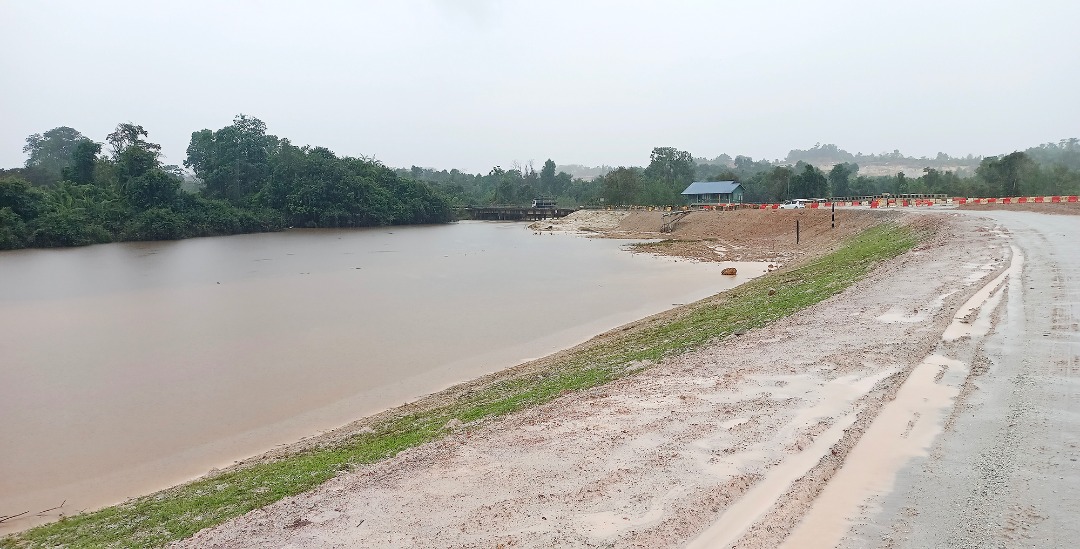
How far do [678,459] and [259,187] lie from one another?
8326 centimetres

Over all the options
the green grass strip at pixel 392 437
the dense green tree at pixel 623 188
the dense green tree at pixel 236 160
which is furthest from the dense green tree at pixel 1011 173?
the dense green tree at pixel 236 160

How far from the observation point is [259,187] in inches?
3098

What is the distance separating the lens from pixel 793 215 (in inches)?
1630

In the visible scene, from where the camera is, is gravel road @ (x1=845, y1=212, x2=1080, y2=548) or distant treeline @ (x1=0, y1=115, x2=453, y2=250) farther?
distant treeline @ (x1=0, y1=115, x2=453, y2=250)

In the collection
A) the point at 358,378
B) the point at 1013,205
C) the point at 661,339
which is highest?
the point at 1013,205

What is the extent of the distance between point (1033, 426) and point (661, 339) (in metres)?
6.09

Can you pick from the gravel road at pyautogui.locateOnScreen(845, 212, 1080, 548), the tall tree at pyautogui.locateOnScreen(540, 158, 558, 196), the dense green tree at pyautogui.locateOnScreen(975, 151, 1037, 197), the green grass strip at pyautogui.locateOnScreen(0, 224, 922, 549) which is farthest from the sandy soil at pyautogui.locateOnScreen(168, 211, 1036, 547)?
the tall tree at pyautogui.locateOnScreen(540, 158, 558, 196)

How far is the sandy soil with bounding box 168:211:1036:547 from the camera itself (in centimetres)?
428

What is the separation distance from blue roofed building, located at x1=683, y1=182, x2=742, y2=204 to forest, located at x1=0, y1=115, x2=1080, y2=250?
9.09 ft

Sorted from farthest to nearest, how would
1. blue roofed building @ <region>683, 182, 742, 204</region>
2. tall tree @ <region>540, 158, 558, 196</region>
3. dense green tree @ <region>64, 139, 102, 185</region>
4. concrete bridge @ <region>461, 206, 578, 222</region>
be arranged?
1. tall tree @ <region>540, 158, 558, 196</region>
2. concrete bridge @ <region>461, 206, 578, 222</region>
3. blue roofed building @ <region>683, 182, 742, 204</region>
4. dense green tree @ <region>64, 139, 102, 185</region>

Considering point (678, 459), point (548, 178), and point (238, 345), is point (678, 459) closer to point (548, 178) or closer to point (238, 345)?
point (238, 345)

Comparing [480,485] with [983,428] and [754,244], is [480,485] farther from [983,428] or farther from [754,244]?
[754,244]

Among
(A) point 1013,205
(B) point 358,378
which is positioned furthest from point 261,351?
(A) point 1013,205

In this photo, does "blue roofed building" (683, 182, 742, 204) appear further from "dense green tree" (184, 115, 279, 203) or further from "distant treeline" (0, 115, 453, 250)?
"dense green tree" (184, 115, 279, 203)
